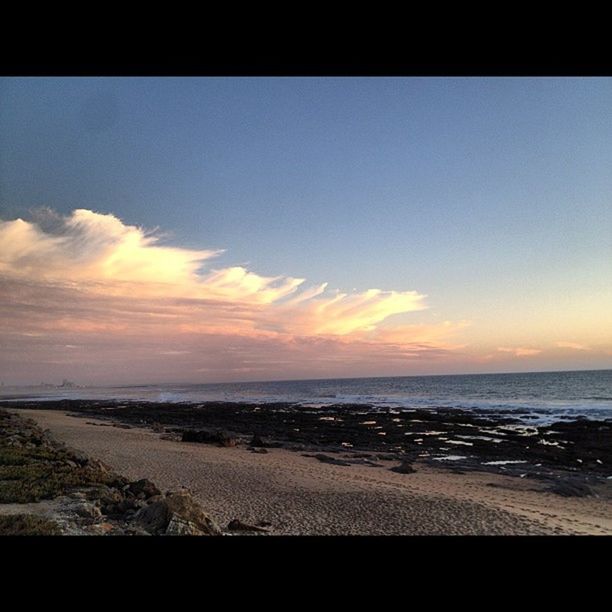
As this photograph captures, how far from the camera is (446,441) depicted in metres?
23.9

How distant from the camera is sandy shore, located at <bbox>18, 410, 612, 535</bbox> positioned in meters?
9.59

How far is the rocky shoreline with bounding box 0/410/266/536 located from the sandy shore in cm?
162

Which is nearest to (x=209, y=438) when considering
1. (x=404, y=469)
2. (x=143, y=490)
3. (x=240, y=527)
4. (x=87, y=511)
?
(x=404, y=469)

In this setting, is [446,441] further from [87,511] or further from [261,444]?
[87,511]

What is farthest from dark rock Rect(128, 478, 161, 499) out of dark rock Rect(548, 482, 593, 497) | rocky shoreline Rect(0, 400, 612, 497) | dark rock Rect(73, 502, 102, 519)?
dark rock Rect(548, 482, 593, 497)

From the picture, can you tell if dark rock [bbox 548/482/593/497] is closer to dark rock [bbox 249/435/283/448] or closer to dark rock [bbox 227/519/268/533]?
dark rock [bbox 227/519/268/533]

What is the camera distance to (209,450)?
794 inches

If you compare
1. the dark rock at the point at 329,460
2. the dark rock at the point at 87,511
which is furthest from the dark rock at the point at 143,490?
the dark rock at the point at 329,460

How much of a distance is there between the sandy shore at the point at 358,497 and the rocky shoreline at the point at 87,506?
1.62m

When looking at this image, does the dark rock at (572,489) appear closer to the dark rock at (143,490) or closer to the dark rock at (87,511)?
the dark rock at (143,490)
